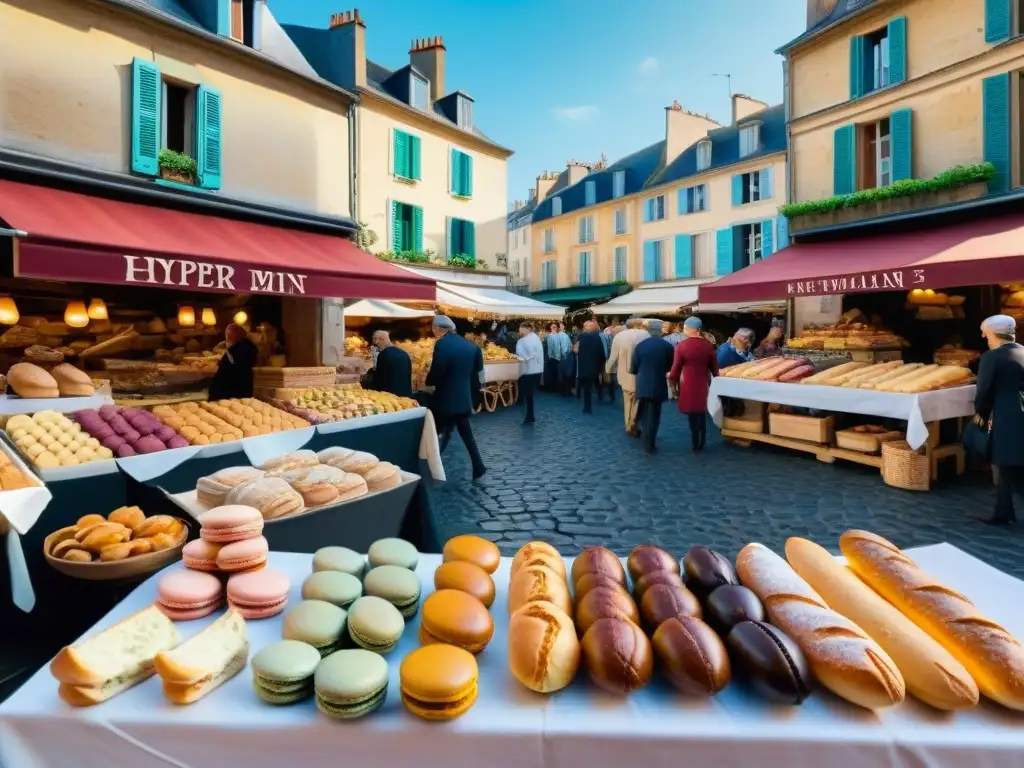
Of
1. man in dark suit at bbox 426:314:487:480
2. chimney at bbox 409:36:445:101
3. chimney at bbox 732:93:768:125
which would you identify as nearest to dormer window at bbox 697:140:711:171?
chimney at bbox 732:93:768:125

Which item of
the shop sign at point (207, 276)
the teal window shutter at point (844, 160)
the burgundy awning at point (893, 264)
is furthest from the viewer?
the teal window shutter at point (844, 160)

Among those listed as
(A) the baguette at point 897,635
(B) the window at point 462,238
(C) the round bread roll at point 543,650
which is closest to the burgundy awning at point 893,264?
(A) the baguette at point 897,635

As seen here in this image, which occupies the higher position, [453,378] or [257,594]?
[453,378]

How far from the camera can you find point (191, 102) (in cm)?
847

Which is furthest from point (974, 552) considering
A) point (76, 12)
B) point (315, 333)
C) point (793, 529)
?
point (76, 12)

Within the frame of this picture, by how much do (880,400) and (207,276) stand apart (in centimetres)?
727

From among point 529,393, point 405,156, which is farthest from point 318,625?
point 405,156

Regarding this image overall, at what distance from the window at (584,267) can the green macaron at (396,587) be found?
31694 millimetres

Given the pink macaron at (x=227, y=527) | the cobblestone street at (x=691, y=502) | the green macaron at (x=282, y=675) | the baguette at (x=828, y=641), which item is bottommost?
the cobblestone street at (x=691, y=502)

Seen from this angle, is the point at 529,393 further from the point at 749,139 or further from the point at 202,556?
the point at 749,139

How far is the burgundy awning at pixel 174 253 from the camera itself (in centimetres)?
523

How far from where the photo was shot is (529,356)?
1183 centimetres

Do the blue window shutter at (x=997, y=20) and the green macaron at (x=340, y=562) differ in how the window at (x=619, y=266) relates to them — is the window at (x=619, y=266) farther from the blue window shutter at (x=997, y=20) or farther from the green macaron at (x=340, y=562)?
the green macaron at (x=340, y=562)

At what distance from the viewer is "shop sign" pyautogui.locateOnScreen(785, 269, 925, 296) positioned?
327 inches
